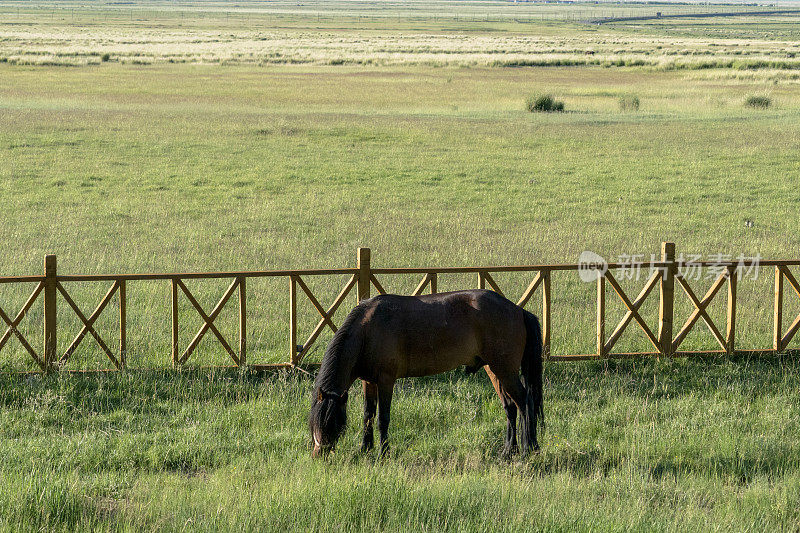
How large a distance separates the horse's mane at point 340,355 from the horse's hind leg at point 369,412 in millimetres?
599

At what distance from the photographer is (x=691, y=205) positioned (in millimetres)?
22922

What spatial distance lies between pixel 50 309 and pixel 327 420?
185 inches

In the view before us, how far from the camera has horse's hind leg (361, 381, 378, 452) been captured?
8.19m

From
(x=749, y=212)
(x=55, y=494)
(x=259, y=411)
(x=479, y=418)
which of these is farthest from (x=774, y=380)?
(x=749, y=212)

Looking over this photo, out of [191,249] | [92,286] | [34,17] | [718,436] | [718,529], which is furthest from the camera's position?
[34,17]

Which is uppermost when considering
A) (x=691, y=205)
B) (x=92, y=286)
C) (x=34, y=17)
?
(x=34, y=17)

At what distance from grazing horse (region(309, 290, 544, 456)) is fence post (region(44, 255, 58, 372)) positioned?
4.26 metres

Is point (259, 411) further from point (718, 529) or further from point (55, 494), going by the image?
point (718, 529)

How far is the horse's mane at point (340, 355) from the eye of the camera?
7629mm

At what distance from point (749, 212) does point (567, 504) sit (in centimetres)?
1676

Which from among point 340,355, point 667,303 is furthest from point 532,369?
point 667,303

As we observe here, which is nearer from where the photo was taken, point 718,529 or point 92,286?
point 718,529

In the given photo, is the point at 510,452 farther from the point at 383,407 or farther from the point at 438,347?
the point at 383,407

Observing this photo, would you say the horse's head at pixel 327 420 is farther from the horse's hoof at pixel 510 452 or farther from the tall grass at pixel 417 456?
the horse's hoof at pixel 510 452
